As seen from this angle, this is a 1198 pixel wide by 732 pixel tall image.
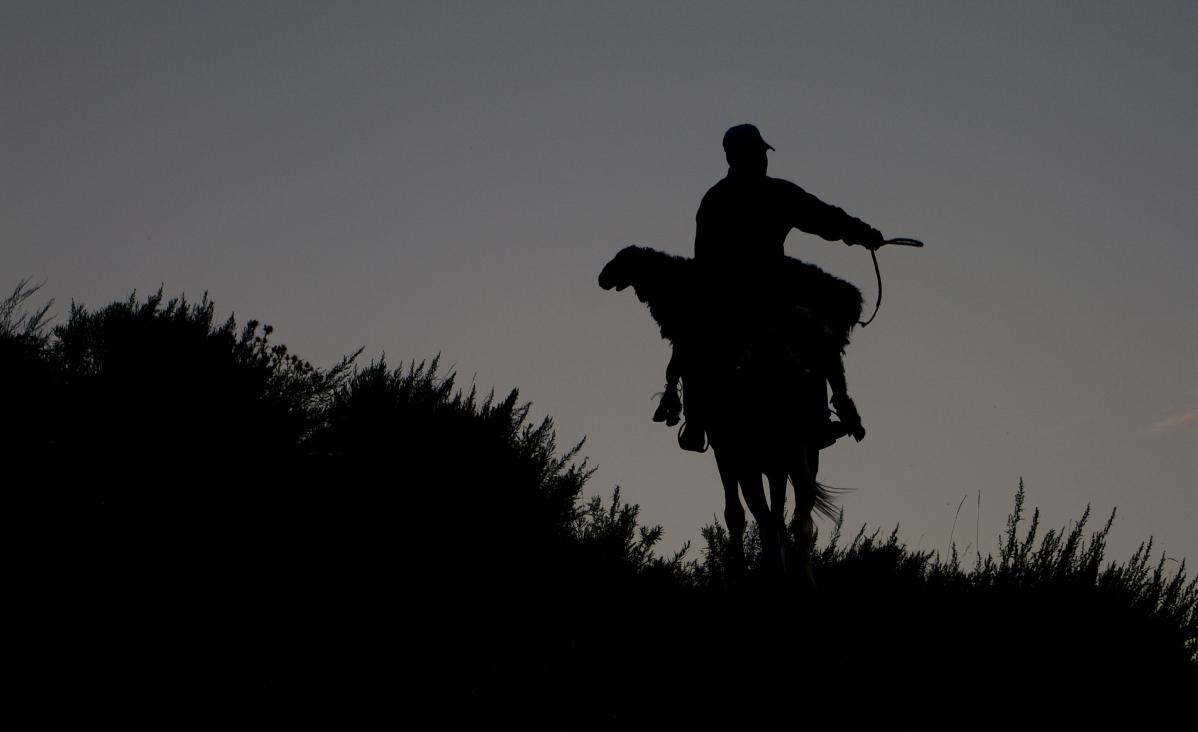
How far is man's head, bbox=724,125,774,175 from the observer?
6.14 meters

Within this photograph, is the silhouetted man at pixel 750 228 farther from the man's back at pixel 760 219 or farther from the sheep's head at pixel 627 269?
the sheep's head at pixel 627 269

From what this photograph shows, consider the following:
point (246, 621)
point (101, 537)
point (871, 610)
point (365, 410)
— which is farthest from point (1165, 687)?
point (365, 410)

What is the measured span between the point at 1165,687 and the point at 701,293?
2932 millimetres

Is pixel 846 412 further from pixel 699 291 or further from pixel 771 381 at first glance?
pixel 699 291

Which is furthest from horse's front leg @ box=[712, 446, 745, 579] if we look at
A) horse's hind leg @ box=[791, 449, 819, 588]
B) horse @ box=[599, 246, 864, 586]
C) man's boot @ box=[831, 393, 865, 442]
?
man's boot @ box=[831, 393, 865, 442]

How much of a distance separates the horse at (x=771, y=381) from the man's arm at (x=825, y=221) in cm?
22

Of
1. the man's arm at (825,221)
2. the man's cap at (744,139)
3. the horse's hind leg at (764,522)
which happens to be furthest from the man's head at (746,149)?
the horse's hind leg at (764,522)

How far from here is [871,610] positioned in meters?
6.36

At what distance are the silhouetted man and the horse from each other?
0.23 feet

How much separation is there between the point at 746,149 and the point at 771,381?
1291 millimetres

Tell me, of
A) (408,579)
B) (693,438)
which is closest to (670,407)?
(693,438)

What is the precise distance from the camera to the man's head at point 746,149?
6.14m

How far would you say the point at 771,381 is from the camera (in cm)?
582

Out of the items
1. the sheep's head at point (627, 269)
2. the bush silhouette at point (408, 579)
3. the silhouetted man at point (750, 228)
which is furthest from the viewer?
the sheep's head at point (627, 269)
